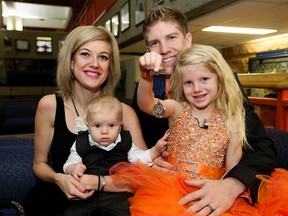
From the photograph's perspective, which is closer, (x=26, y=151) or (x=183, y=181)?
(x=183, y=181)

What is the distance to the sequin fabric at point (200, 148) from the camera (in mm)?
1532

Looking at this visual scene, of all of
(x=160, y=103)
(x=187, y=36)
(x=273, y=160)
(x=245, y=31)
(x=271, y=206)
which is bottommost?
(x=271, y=206)

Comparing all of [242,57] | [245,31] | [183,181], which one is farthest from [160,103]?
[242,57]

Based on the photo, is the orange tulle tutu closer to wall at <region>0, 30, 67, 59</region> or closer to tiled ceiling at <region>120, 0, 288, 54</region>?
tiled ceiling at <region>120, 0, 288, 54</region>

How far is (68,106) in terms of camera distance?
1810mm

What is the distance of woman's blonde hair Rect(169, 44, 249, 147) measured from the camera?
1.53 m

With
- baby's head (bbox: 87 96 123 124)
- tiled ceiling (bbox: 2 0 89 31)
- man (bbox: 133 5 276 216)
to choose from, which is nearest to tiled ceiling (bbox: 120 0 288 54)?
man (bbox: 133 5 276 216)

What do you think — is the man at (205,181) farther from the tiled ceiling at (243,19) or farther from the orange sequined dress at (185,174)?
the tiled ceiling at (243,19)

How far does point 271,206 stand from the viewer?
1.23 m

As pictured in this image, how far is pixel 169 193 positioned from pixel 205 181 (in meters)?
0.17

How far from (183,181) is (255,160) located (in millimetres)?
349

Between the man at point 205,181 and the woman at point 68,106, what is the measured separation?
269 mm

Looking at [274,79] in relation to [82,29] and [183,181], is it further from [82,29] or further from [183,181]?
[82,29]

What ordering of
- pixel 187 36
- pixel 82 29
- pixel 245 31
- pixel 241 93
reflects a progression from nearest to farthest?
pixel 241 93, pixel 82 29, pixel 187 36, pixel 245 31
